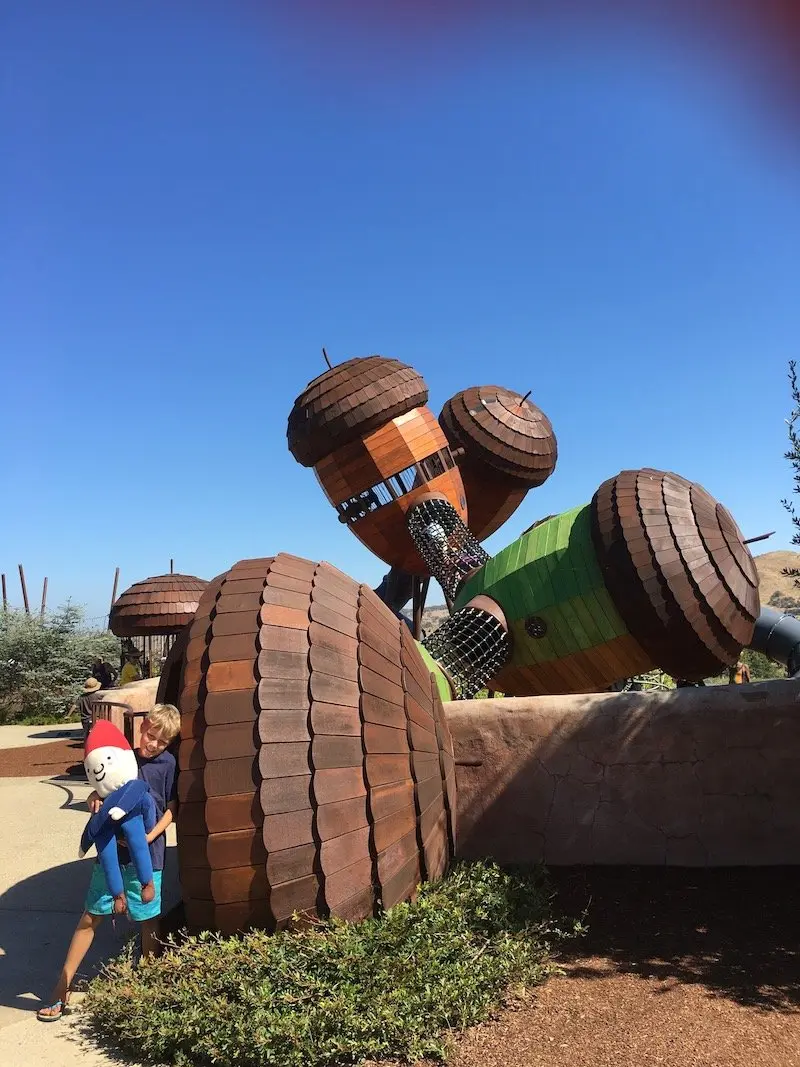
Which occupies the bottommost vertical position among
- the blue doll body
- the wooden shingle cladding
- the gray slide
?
the blue doll body

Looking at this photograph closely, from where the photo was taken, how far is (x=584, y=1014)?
321 cm

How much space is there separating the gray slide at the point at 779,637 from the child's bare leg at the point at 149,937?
29.7 ft

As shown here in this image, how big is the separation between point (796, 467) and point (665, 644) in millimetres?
2780

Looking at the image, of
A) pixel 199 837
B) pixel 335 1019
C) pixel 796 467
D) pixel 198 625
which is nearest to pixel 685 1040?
pixel 335 1019

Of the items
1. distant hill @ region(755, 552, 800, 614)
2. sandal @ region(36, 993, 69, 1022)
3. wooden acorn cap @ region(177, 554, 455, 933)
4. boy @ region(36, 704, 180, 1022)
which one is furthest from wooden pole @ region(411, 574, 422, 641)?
distant hill @ region(755, 552, 800, 614)

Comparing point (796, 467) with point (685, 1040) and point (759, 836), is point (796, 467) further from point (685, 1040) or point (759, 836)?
point (685, 1040)

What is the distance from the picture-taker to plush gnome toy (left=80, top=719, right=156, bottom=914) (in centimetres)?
331

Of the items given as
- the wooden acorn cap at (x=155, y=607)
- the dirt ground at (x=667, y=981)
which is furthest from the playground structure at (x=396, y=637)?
the wooden acorn cap at (x=155, y=607)

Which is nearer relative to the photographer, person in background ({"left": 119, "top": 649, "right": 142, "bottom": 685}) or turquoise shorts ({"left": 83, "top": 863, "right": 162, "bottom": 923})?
turquoise shorts ({"left": 83, "top": 863, "right": 162, "bottom": 923})

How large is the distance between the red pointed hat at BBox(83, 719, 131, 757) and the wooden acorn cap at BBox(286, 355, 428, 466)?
7.11 meters

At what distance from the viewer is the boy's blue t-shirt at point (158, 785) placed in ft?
11.3

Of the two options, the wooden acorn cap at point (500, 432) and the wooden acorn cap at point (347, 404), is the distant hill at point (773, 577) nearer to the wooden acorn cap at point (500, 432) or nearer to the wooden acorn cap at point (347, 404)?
the wooden acorn cap at point (500, 432)

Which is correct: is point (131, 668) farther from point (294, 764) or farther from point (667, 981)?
point (667, 981)

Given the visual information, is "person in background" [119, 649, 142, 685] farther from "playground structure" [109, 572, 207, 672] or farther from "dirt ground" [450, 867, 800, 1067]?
"dirt ground" [450, 867, 800, 1067]
